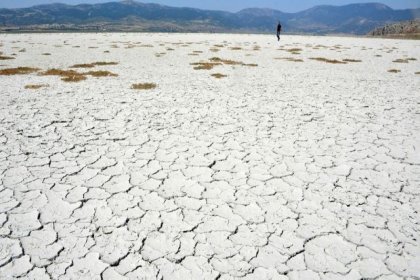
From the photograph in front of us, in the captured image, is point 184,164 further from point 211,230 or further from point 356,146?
point 356,146

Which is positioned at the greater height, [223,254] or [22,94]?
[22,94]

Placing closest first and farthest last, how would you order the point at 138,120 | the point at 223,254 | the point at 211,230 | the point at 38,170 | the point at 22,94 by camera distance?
1. the point at 223,254
2. the point at 211,230
3. the point at 38,170
4. the point at 138,120
5. the point at 22,94

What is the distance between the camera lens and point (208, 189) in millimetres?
6004

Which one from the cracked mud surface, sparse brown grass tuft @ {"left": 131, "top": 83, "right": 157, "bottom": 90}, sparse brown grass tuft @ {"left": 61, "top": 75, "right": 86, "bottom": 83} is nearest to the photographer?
the cracked mud surface

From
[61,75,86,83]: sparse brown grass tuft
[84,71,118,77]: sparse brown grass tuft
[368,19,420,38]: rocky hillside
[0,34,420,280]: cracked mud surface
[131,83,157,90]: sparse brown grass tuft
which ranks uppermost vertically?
[368,19,420,38]: rocky hillside

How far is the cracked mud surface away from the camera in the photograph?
425cm

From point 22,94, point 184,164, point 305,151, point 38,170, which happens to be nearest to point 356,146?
point 305,151

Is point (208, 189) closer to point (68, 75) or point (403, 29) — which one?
point (68, 75)

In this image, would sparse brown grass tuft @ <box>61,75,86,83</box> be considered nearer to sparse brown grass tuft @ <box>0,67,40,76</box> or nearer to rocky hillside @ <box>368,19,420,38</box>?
sparse brown grass tuft @ <box>0,67,40,76</box>

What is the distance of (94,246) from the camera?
4.46 m

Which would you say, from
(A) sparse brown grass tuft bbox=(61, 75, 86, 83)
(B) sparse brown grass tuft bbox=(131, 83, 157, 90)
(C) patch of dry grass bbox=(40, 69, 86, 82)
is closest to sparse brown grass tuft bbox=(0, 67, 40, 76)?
(C) patch of dry grass bbox=(40, 69, 86, 82)

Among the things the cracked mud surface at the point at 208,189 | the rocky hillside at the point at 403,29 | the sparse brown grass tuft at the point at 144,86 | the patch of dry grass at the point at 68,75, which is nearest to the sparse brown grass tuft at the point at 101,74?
the patch of dry grass at the point at 68,75

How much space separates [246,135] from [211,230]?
424cm

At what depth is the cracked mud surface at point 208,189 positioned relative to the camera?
425 cm
